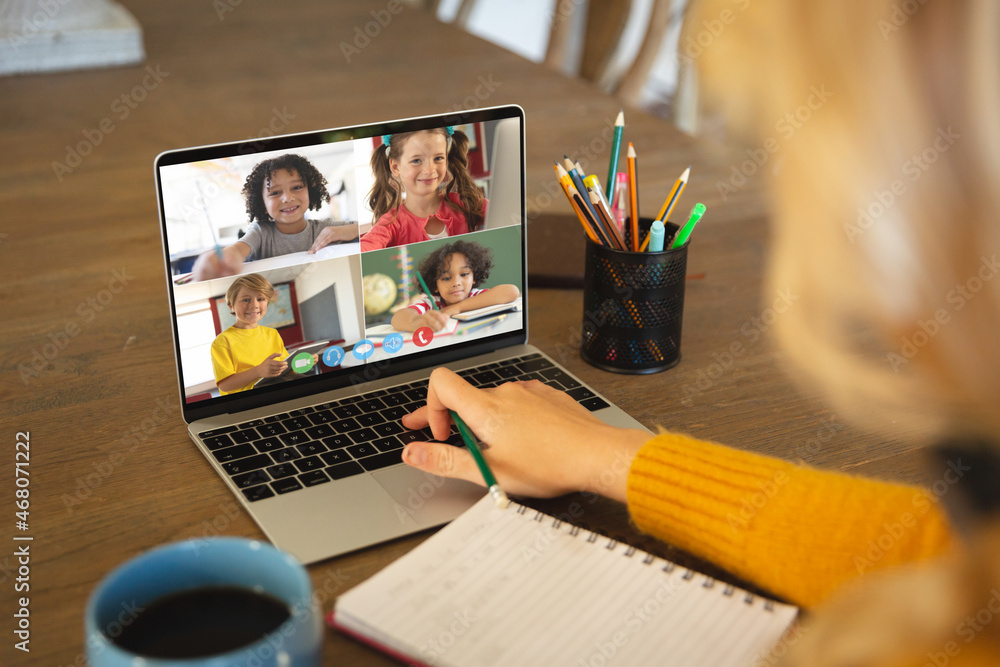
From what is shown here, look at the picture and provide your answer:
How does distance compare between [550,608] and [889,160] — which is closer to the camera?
[889,160]

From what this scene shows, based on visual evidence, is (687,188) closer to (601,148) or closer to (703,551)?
(601,148)

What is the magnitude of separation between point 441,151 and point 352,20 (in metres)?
1.53

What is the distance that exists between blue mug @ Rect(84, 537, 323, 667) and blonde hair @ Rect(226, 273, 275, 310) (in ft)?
1.09

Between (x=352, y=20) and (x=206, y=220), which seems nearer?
(x=206, y=220)

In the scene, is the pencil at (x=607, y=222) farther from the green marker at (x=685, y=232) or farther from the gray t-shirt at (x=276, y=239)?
the gray t-shirt at (x=276, y=239)

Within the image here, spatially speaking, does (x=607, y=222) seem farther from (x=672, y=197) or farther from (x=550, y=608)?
(x=550, y=608)

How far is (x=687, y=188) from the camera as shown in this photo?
1.34 meters

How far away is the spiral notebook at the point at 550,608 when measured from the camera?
0.54 meters

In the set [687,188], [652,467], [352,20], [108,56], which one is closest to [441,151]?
[652,467]

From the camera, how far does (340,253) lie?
32.7 inches

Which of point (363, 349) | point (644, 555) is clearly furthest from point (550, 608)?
point (363, 349)
